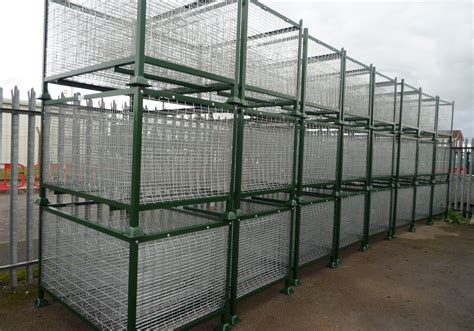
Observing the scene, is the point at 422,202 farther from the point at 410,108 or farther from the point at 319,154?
the point at 319,154

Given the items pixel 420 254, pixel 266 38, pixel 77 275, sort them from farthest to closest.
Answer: pixel 420 254 → pixel 266 38 → pixel 77 275

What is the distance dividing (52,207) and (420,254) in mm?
5838

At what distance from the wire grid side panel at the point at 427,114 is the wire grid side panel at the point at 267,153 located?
5.41 meters

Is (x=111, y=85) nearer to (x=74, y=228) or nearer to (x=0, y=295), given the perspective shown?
(x=74, y=228)

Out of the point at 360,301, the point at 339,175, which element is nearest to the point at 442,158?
the point at 339,175

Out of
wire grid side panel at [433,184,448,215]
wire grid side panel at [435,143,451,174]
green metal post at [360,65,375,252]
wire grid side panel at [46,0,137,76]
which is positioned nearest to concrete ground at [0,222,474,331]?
green metal post at [360,65,375,252]

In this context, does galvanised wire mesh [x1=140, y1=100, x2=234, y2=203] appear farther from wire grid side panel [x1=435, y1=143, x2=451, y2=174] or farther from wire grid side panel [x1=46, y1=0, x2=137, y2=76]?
wire grid side panel [x1=435, y1=143, x2=451, y2=174]

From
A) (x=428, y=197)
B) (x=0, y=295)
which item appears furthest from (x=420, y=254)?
(x=0, y=295)

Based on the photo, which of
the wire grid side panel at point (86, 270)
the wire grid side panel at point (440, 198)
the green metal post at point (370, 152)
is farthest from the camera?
the wire grid side panel at point (440, 198)

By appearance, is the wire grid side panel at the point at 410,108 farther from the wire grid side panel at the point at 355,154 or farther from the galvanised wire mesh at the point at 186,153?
the galvanised wire mesh at the point at 186,153

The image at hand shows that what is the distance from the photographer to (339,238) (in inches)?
212

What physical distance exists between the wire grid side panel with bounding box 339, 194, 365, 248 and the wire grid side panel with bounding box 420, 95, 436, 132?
134 inches

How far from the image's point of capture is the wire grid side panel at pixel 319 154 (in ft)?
15.1

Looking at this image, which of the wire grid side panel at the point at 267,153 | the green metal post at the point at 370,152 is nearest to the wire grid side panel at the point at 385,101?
the green metal post at the point at 370,152
